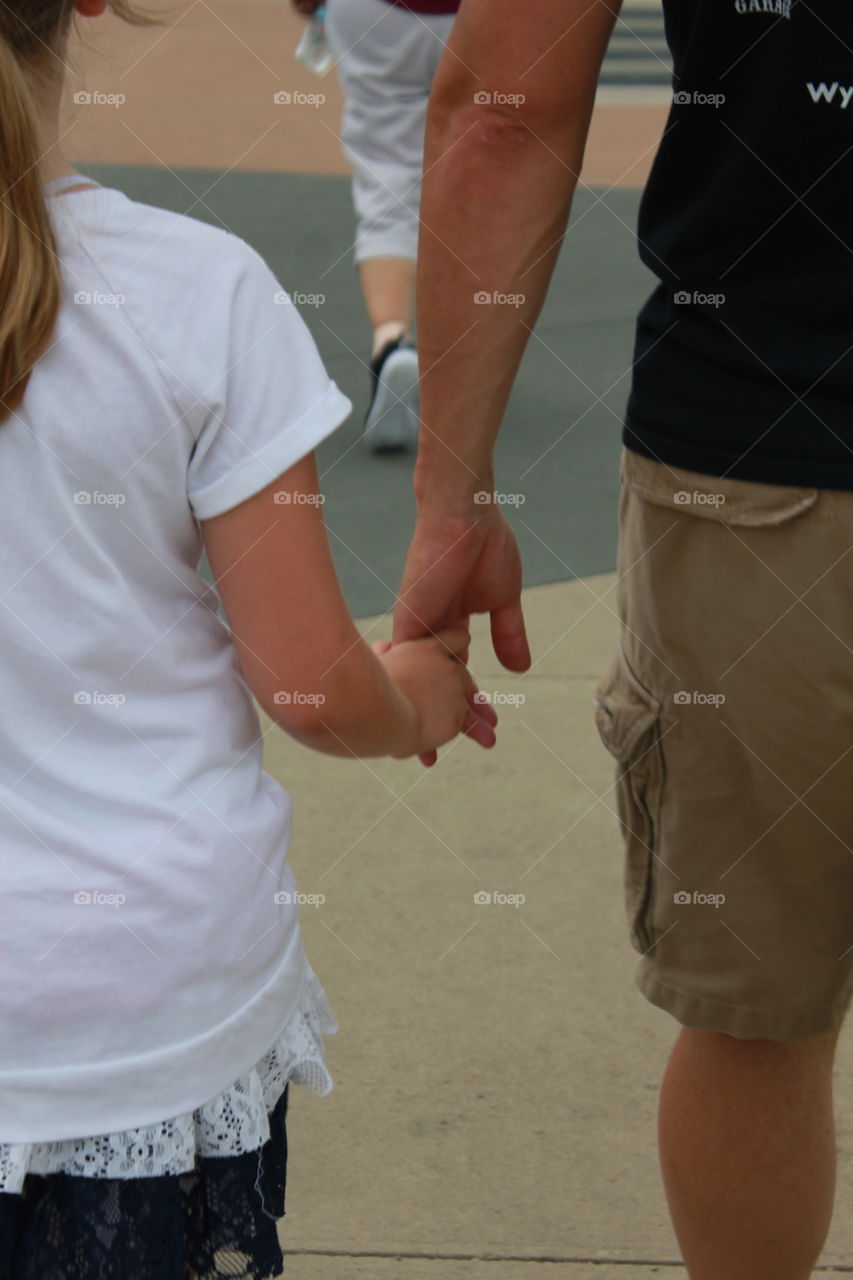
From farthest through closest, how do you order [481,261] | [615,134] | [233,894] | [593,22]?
[615,134], [481,261], [593,22], [233,894]

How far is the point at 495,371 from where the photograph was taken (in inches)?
77.2

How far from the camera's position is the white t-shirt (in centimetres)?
136

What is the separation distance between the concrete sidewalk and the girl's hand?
0.85 meters

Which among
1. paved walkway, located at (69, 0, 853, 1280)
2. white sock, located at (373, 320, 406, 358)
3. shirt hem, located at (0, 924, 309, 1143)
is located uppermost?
shirt hem, located at (0, 924, 309, 1143)

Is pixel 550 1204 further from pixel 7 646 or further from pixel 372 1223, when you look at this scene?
pixel 7 646

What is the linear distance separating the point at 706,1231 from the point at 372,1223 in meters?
0.68

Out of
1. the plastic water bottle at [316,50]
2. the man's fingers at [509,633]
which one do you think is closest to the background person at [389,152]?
the plastic water bottle at [316,50]

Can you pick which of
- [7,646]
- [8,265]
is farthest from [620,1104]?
[8,265]

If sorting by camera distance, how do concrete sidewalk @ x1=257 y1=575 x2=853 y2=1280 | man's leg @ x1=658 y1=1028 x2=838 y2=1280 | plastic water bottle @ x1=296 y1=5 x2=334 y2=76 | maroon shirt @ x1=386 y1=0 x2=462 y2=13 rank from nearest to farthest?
1. man's leg @ x1=658 y1=1028 x2=838 y2=1280
2. concrete sidewalk @ x1=257 y1=575 x2=853 y2=1280
3. maroon shirt @ x1=386 y1=0 x2=462 y2=13
4. plastic water bottle @ x1=296 y1=5 x2=334 y2=76

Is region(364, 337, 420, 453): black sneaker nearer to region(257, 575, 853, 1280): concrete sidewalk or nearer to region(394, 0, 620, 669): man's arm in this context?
region(257, 575, 853, 1280): concrete sidewalk

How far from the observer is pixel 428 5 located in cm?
537

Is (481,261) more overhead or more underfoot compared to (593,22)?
more underfoot

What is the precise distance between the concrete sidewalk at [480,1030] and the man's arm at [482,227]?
977 millimetres

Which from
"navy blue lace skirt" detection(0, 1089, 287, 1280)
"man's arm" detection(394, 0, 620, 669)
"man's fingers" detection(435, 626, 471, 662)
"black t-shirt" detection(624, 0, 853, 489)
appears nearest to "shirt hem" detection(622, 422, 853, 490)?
"black t-shirt" detection(624, 0, 853, 489)
